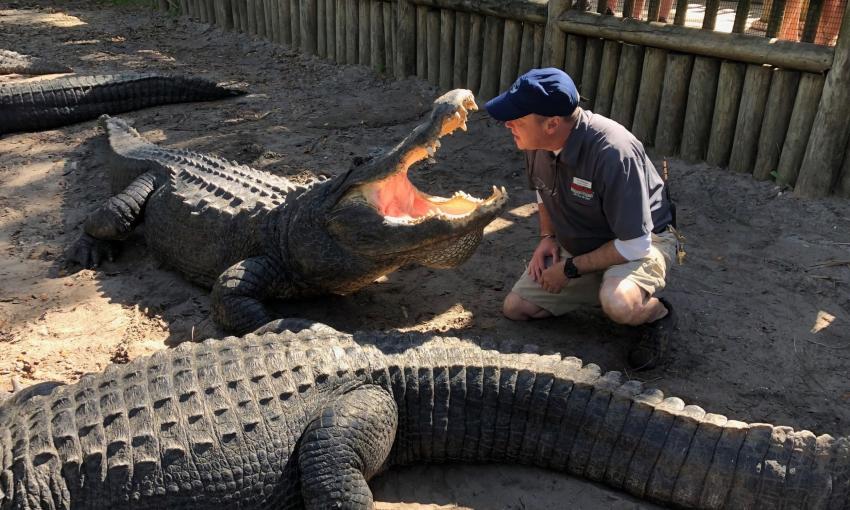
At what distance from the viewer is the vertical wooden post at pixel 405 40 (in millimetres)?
6590

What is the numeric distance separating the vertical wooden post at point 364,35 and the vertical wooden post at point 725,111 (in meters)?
3.73

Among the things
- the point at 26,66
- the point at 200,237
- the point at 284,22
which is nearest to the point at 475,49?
the point at 284,22

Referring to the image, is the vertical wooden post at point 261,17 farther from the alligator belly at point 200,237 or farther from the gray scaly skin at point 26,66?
the alligator belly at point 200,237

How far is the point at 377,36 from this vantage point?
276 inches

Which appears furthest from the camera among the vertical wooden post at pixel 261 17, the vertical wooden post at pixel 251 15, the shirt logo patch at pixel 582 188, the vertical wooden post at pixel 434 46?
the vertical wooden post at pixel 251 15

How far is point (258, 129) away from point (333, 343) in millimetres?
3899

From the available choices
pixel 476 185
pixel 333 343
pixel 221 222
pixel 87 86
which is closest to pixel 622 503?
pixel 333 343

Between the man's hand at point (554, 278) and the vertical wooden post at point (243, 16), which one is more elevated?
the vertical wooden post at point (243, 16)

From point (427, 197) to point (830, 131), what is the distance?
8.36 ft

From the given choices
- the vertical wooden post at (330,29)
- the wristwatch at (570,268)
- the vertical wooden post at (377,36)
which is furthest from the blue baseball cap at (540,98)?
the vertical wooden post at (330,29)

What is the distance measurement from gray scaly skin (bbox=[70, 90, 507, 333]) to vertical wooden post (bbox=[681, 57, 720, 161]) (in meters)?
2.19

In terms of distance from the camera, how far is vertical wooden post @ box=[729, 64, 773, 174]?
14.4 feet

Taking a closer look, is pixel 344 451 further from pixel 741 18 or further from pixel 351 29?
pixel 351 29

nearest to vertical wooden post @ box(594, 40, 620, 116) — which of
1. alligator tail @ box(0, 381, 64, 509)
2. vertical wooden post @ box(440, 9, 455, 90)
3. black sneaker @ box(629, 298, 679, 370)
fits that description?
vertical wooden post @ box(440, 9, 455, 90)
